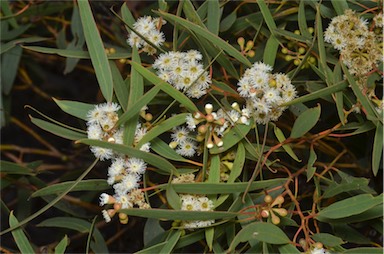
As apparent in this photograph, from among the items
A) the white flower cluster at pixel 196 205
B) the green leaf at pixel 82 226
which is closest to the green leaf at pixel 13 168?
the green leaf at pixel 82 226

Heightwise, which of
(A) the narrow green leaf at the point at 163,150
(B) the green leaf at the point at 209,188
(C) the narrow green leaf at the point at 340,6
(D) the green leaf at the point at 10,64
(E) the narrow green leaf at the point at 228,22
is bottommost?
(B) the green leaf at the point at 209,188

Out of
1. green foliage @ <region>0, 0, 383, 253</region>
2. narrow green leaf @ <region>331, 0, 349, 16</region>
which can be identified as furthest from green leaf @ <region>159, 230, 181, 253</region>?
narrow green leaf @ <region>331, 0, 349, 16</region>

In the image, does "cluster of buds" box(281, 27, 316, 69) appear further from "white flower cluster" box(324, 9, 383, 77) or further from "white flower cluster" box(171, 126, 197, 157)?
"white flower cluster" box(171, 126, 197, 157)

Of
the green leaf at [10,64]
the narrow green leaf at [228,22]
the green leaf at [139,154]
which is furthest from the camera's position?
the green leaf at [10,64]

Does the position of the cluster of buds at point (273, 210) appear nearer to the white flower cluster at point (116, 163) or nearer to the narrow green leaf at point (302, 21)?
the white flower cluster at point (116, 163)

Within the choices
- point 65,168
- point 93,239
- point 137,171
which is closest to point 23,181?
point 93,239

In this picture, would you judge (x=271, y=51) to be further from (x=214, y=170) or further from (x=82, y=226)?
(x=82, y=226)

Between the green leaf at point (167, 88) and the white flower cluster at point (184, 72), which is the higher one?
the white flower cluster at point (184, 72)
